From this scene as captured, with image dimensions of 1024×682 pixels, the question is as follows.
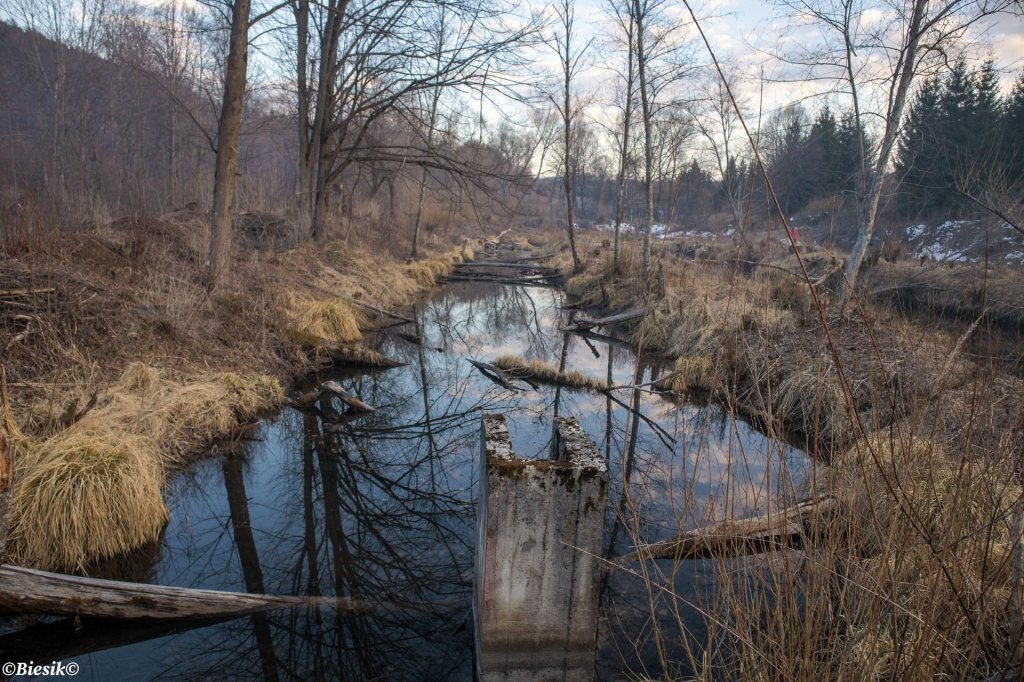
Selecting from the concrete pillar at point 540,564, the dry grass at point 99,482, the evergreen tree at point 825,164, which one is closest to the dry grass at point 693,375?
the evergreen tree at point 825,164

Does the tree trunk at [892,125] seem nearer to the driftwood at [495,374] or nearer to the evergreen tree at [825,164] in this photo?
the evergreen tree at [825,164]

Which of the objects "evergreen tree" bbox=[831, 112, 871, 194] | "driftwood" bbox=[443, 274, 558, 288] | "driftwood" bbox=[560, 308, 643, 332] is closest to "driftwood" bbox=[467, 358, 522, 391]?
"driftwood" bbox=[560, 308, 643, 332]

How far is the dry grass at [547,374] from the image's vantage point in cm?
→ 786

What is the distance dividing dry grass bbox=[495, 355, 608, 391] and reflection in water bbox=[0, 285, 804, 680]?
0.30 m

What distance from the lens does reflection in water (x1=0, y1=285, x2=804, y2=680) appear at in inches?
121

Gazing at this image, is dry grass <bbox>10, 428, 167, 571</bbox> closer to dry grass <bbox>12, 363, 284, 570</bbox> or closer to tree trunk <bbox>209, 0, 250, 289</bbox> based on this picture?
dry grass <bbox>12, 363, 284, 570</bbox>

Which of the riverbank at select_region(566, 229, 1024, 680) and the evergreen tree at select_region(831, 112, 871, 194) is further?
the evergreen tree at select_region(831, 112, 871, 194)

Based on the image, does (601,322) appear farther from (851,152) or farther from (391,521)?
(391,521)

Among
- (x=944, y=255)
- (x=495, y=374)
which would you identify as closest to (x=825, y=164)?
(x=495, y=374)

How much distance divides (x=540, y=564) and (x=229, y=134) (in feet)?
24.9

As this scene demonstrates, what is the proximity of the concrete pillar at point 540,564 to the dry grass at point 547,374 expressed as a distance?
16.5 ft

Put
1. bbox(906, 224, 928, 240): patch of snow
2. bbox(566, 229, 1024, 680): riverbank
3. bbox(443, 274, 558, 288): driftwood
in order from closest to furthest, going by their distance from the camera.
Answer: bbox(566, 229, 1024, 680): riverbank < bbox(443, 274, 558, 288): driftwood < bbox(906, 224, 928, 240): patch of snow

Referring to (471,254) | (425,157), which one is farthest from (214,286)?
(471,254)

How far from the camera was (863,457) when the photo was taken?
201 centimetres
